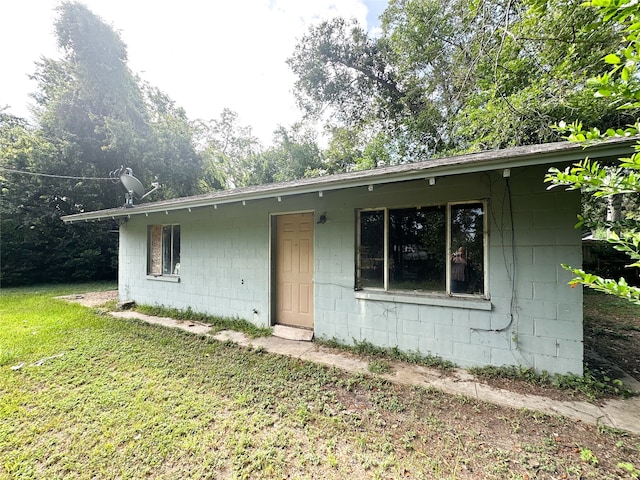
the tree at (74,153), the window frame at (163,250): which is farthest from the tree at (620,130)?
the tree at (74,153)

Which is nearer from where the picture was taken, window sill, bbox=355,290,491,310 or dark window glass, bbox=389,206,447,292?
window sill, bbox=355,290,491,310

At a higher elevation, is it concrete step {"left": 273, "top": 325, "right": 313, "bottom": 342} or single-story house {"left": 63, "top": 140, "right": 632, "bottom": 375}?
single-story house {"left": 63, "top": 140, "right": 632, "bottom": 375}

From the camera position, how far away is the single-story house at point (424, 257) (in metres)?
2.93

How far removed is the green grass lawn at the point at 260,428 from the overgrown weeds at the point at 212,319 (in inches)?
44.8

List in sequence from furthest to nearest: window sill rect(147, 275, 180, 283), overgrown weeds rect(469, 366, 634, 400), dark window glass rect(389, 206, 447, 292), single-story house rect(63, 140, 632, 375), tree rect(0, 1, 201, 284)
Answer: tree rect(0, 1, 201, 284) < window sill rect(147, 275, 180, 283) < dark window glass rect(389, 206, 447, 292) < single-story house rect(63, 140, 632, 375) < overgrown weeds rect(469, 366, 634, 400)

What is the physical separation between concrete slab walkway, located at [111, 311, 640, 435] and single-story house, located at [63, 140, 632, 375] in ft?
1.12

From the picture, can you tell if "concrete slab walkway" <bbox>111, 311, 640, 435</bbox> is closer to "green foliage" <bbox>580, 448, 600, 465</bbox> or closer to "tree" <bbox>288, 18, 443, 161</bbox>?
"green foliage" <bbox>580, 448, 600, 465</bbox>

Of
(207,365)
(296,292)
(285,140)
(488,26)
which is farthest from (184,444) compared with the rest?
(285,140)

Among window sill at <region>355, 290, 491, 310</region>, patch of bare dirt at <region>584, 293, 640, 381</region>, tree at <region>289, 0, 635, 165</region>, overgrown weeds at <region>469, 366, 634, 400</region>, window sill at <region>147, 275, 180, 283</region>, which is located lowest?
patch of bare dirt at <region>584, 293, 640, 381</region>

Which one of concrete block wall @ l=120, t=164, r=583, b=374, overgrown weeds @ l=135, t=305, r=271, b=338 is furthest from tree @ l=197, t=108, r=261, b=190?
concrete block wall @ l=120, t=164, r=583, b=374

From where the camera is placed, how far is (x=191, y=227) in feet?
19.5

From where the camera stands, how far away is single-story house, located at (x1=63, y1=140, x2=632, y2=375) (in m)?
2.93

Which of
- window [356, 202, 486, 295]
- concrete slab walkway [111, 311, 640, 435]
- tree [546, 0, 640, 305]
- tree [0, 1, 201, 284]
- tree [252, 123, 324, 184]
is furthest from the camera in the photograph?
tree [252, 123, 324, 184]

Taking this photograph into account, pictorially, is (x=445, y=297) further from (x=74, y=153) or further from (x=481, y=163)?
(x=74, y=153)
